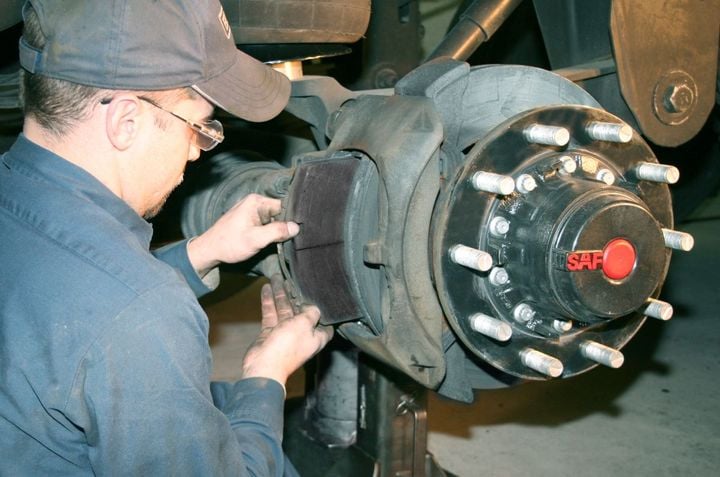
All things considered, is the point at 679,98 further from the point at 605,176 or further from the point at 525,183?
the point at 525,183

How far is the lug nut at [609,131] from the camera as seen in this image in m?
1.00

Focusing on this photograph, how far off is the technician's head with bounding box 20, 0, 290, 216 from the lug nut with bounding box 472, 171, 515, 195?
1.09ft

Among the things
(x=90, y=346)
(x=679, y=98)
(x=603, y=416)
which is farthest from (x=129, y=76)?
(x=603, y=416)

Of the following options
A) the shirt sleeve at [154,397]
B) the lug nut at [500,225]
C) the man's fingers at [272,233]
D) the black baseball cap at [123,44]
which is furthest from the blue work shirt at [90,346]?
the lug nut at [500,225]

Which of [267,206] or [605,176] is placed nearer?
[605,176]

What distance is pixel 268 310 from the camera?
1246 mm

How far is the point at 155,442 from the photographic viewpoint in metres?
0.86

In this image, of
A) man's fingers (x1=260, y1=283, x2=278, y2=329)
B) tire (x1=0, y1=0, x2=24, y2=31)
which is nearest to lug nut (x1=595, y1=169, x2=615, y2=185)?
man's fingers (x1=260, y1=283, x2=278, y2=329)

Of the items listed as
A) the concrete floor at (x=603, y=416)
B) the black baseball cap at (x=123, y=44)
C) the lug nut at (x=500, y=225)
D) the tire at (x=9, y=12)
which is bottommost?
the concrete floor at (x=603, y=416)

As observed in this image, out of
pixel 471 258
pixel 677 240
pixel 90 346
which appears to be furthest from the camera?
pixel 677 240

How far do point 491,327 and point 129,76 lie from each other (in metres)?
0.50

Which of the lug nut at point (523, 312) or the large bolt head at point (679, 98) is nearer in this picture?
the lug nut at point (523, 312)

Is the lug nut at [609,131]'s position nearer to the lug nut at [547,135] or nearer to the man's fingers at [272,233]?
the lug nut at [547,135]

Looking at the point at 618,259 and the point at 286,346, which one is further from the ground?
the point at 618,259
